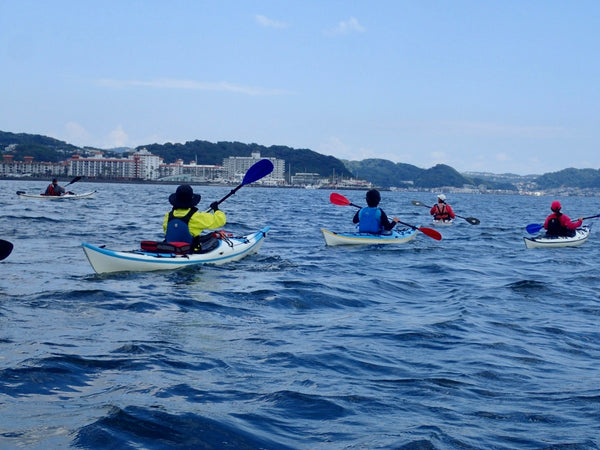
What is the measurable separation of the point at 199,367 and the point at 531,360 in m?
3.11

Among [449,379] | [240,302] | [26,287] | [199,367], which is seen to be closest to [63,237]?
[26,287]

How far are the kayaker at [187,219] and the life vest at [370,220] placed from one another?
5.95 metres

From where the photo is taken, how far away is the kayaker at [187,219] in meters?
10.8

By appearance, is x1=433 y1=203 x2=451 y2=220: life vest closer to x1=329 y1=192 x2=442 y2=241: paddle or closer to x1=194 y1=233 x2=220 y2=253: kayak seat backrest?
x1=329 y1=192 x2=442 y2=241: paddle

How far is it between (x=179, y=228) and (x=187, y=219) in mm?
266

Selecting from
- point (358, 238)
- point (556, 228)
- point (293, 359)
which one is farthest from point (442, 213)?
point (293, 359)

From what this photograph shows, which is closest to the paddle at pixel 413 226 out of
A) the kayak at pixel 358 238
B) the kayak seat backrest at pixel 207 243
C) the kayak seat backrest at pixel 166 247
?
the kayak at pixel 358 238

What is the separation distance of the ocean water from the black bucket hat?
109 cm

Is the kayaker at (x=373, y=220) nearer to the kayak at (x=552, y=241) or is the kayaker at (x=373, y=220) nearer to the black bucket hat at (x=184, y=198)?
the kayak at (x=552, y=241)

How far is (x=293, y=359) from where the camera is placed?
6129 millimetres

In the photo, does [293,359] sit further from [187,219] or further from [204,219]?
[187,219]

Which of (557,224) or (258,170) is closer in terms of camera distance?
(258,170)

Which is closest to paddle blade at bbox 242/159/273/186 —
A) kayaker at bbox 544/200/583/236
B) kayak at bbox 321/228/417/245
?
kayak at bbox 321/228/417/245

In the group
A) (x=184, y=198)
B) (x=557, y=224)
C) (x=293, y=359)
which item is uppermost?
(x=184, y=198)
